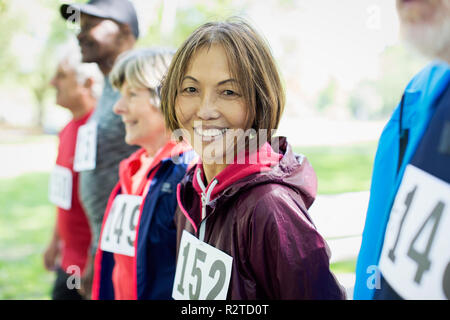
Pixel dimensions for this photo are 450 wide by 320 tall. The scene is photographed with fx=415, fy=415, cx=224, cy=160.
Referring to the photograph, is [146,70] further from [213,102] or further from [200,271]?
[200,271]

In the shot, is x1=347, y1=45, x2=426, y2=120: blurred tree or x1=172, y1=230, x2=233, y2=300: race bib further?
x1=347, y1=45, x2=426, y2=120: blurred tree

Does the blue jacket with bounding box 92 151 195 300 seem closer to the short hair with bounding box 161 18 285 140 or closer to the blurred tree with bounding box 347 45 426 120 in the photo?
the short hair with bounding box 161 18 285 140

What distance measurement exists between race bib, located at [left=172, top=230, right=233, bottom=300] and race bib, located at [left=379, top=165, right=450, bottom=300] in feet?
1.41

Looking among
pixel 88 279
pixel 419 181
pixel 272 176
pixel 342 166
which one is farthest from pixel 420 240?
pixel 342 166

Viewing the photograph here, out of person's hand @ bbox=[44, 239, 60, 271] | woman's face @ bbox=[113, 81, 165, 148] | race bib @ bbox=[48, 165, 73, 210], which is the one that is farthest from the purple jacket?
person's hand @ bbox=[44, 239, 60, 271]

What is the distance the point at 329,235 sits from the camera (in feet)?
10.4

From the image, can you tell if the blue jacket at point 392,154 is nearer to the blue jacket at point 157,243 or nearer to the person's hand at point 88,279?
the blue jacket at point 157,243

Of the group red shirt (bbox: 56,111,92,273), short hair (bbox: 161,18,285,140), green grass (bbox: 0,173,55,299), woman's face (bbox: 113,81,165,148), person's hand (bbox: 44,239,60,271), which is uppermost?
short hair (bbox: 161,18,285,140)

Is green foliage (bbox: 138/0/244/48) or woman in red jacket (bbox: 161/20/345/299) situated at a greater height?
green foliage (bbox: 138/0/244/48)

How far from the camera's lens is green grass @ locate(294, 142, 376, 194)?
26.3 feet

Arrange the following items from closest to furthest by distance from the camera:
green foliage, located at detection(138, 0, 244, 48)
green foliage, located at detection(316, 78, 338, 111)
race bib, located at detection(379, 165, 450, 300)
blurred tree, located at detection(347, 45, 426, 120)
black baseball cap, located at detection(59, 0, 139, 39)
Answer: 1. race bib, located at detection(379, 165, 450, 300)
2. black baseball cap, located at detection(59, 0, 139, 39)
3. green foliage, located at detection(138, 0, 244, 48)
4. blurred tree, located at detection(347, 45, 426, 120)
5. green foliage, located at detection(316, 78, 338, 111)

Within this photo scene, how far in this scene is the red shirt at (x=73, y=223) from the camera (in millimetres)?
2767

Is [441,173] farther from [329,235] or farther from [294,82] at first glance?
[294,82]

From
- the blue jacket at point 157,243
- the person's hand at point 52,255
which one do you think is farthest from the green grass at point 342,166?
the blue jacket at point 157,243
